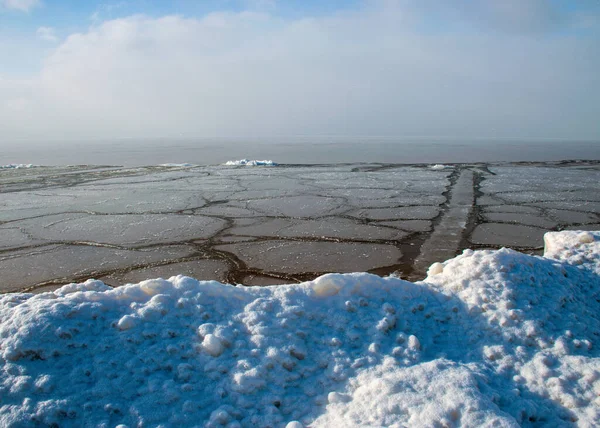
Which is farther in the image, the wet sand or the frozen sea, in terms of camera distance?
the wet sand

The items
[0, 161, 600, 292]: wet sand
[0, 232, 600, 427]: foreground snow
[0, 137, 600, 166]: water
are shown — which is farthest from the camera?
[0, 137, 600, 166]: water

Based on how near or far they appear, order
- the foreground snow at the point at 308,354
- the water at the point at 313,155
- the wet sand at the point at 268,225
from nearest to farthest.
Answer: the foreground snow at the point at 308,354 → the wet sand at the point at 268,225 → the water at the point at 313,155

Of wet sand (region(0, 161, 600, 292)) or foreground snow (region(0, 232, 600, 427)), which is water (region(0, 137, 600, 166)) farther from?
foreground snow (region(0, 232, 600, 427))

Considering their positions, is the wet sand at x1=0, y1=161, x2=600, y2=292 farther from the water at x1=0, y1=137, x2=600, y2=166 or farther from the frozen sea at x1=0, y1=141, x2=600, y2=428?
the water at x1=0, y1=137, x2=600, y2=166

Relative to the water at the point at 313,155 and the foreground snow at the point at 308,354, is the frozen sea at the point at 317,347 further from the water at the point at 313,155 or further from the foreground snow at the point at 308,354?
the water at the point at 313,155

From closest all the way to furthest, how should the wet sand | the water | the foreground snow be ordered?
1. the foreground snow
2. the wet sand
3. the water

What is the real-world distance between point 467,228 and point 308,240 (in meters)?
1.70

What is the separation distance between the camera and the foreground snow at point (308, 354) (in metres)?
1.24

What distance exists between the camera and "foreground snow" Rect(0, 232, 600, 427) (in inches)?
48.9

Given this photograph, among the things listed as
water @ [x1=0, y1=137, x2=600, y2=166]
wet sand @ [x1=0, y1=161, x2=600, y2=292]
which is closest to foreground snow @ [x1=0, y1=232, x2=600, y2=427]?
wet sand @ [x1=0, y1=161, x2=600, y2=292]

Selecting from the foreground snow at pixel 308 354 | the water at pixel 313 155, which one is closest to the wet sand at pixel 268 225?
the foreground snow at pixel 308 354

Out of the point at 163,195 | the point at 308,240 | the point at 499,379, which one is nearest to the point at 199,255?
the point at 308,240

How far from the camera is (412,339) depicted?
1553 mm

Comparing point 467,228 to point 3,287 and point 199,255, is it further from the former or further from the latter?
point 3,287
